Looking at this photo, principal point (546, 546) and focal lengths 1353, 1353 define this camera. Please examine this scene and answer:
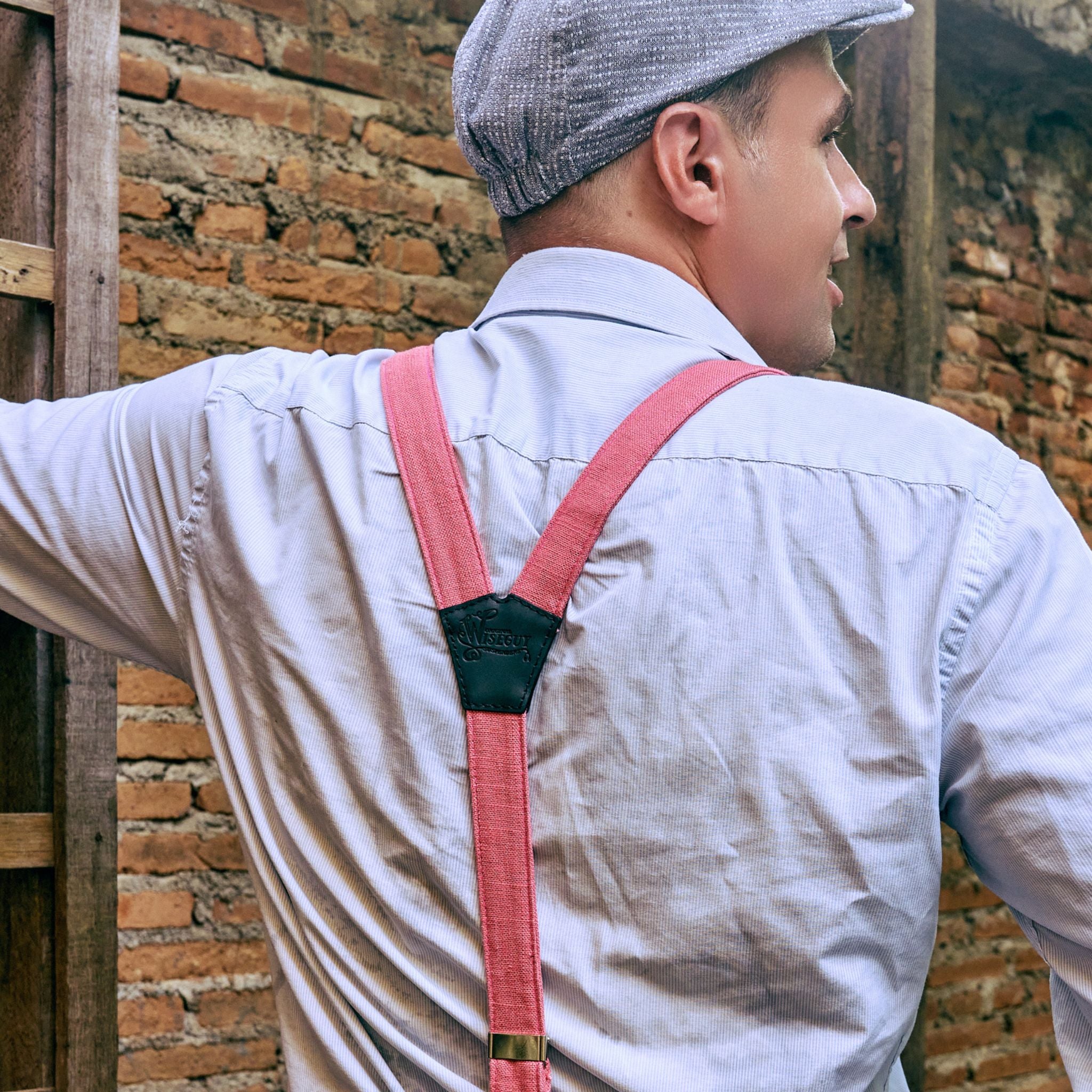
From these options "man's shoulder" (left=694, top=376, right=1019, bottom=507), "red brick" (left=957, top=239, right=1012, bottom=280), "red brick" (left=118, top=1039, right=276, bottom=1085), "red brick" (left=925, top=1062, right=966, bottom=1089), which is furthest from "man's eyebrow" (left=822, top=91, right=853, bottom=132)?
"red brick" (left=925, top=1062, right=966, bottom=1089)

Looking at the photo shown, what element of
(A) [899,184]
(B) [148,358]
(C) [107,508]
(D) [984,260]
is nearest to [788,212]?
(C) [107,508]

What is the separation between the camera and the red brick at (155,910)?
227cm

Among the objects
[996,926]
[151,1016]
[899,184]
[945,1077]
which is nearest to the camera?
[151,1016]

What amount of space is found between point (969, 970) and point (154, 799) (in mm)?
2101

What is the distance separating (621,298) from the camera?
0.92 meters

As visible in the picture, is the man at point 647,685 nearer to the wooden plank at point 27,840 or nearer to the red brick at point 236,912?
the wooden plank at point 27,840

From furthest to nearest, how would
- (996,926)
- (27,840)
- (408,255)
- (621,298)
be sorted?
1. (996,926)
2. (408,255)
3. (27,840)
4. (621,298)

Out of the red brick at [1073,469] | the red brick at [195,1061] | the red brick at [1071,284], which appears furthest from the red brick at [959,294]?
the red brick at [195,1061]

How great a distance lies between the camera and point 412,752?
80 cm

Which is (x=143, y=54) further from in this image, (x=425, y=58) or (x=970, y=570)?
(x=970, y=570)

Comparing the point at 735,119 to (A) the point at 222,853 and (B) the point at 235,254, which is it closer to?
(B) the point at 235,254

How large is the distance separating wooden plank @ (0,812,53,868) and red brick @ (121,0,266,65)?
1.58 m

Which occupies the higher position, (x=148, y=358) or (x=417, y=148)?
(x=417, y=148)

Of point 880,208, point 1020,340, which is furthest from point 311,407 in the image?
point 1020,340
